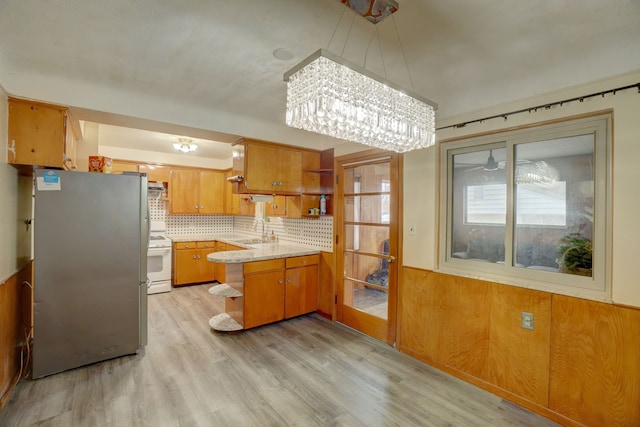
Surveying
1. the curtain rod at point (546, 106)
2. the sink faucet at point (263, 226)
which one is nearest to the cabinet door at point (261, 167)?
the sink faucet at point (263, 226)

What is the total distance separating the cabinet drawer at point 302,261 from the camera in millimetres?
3754

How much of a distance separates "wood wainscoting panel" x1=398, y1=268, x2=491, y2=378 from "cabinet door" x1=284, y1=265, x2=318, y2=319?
1351 millimetres

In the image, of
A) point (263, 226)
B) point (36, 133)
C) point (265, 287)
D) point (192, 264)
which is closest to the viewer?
point (36, 133)

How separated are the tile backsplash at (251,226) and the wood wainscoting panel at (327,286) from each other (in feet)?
0.48

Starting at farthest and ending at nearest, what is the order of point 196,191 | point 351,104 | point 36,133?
point 196,191 < point 36,133 < point 351,104

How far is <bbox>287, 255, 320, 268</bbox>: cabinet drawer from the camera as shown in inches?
148

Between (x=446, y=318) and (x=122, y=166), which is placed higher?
(x=122, y=166)

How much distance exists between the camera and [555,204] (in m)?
2.15

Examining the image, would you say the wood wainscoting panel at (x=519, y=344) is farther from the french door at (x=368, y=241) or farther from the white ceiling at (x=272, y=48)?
the white ceiling at (x=272, y=48)

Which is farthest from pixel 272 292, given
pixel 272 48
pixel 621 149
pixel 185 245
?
pixel 621 149

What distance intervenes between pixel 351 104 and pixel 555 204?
72.1 inches

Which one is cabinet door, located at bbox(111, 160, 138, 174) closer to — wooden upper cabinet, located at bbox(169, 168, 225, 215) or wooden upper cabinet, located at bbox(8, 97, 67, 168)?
wooden upper cabinet, located at bbox(169, 168, 225, 215)

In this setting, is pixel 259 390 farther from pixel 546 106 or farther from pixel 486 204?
pixel 546 106

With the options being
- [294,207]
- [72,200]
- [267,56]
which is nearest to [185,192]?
[294,207]
